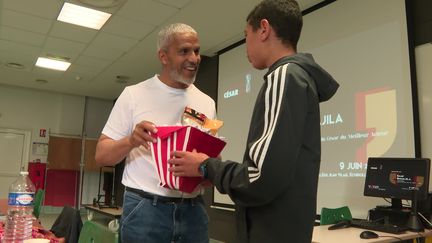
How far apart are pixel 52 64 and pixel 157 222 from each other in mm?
6006

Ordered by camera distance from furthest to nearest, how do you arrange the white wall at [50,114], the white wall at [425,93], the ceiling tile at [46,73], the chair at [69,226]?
the white wall at [50,114], the ceiling tile at [46,73], the white wall at [425,93], the chair at [69,226]

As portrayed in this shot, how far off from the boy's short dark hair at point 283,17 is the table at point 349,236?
4.48ft

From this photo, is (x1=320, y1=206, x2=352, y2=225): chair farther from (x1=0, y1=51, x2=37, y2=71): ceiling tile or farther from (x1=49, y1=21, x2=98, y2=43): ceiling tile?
(x1=0, y1=51, x2=37, y2=71): ceiling tile

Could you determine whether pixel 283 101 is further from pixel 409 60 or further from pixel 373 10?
pixel 373 10

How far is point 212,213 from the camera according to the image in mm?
5285

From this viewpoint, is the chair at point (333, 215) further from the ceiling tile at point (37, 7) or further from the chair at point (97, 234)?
the ceiling tile at point (37, 7)

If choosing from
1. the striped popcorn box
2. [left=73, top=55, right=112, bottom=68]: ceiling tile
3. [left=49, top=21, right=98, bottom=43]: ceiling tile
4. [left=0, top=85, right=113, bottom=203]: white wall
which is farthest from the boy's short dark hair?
[left=0, top=85, right=113, bottom=203]: white wall

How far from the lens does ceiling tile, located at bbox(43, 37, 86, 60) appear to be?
17.4ft

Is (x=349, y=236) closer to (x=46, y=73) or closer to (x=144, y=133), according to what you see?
(x=144, y=133)

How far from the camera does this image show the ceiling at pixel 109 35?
4090 millimetres

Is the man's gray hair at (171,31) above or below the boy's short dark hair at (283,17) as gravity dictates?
above

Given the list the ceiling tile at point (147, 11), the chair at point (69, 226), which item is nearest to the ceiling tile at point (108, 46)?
the ceiling tile at point (147, 11)

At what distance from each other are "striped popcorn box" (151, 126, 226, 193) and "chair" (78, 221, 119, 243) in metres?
0.36

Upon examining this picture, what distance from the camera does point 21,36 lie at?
5.12 meters
